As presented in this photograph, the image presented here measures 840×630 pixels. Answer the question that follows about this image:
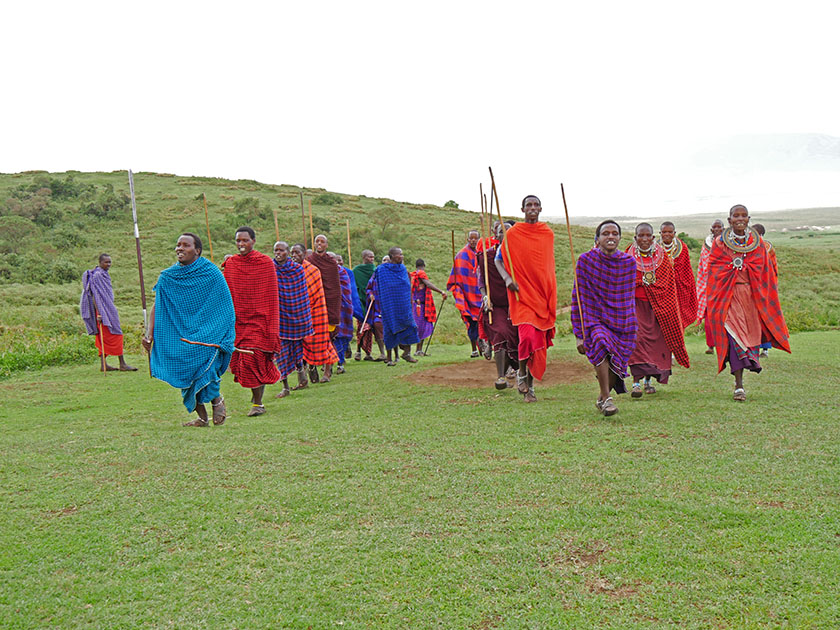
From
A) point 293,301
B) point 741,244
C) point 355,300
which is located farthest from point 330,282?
point 741,244

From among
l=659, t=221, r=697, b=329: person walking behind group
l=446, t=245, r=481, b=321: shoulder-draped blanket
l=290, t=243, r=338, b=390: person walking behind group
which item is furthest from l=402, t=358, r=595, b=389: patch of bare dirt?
l=659, t=221, r=697, b=329: person walking behind group

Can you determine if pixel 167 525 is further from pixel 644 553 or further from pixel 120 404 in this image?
pixel 120 404

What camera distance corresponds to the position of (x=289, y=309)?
1043 centimetres

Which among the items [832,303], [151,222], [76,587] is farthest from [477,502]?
[151,222]

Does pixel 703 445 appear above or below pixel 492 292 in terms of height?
below

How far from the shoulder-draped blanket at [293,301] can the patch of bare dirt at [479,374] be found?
177 centimetres

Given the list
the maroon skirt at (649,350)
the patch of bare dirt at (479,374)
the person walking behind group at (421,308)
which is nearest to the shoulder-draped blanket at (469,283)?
the patch of bare dirt at (479,374)

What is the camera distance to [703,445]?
5.98m

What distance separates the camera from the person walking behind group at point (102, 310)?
1338 centimetres

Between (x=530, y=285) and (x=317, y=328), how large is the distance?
154 inches

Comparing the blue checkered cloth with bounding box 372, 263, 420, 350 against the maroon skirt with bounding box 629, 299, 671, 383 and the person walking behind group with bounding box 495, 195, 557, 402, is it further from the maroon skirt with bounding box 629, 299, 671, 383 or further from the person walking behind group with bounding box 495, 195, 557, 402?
the maroon skirt with bounding box 629, 299, 671, 383

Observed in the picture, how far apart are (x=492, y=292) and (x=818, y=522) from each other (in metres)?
5.56

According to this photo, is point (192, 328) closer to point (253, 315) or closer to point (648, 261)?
point (253, 315)

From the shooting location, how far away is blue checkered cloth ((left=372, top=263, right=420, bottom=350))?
13445mm
